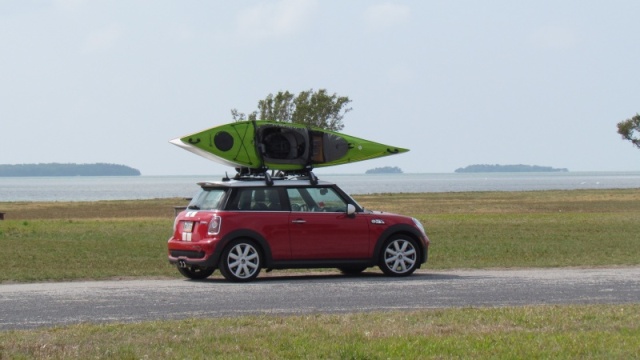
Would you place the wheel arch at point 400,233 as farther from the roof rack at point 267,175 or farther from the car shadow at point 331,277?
the roof rack at point 267,175

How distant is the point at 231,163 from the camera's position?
16953mm

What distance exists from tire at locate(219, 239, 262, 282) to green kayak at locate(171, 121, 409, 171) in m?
1.25

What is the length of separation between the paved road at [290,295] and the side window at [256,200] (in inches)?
43.9

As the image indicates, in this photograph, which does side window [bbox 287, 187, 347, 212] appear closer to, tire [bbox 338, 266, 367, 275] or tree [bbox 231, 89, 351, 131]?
tire [bbox 338, 266, 367, 275]

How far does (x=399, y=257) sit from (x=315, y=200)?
1.60 metres

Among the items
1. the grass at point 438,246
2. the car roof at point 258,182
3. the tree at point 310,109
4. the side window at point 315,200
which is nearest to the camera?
the car roof at point 258,182

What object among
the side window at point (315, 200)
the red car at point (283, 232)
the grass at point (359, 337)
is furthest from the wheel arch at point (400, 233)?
the grass at point (359, 337)

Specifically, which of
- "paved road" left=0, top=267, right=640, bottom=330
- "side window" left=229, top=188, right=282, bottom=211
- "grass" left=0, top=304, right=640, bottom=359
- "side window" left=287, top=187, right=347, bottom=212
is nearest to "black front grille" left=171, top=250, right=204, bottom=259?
"paved road" left=0, top=267, right=640, bottom=330

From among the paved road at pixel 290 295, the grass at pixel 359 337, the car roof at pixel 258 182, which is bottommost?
the paved road at pixel 290 295

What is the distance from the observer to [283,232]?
16.8 metres

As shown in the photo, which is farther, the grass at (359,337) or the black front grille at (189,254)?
the black front grille at (189,254)

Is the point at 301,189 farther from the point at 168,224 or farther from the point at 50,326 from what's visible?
the point at 168,224

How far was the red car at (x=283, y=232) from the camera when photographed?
16391 millimetres

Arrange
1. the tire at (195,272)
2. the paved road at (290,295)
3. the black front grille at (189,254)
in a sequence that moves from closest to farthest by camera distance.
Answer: the paved road at (290,295)
the black front grille at (189,254)
the tire at (195,272)
